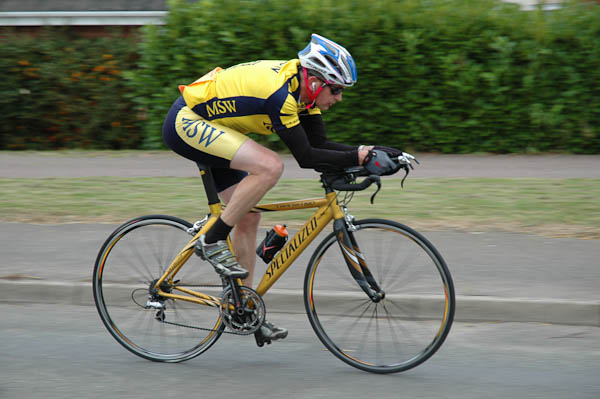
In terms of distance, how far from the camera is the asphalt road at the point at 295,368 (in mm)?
4223

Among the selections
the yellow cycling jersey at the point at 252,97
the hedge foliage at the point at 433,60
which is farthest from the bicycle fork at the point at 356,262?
the hedge foliage at the point at 433,60

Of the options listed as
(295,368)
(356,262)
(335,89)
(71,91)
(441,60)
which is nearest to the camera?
(335,89)

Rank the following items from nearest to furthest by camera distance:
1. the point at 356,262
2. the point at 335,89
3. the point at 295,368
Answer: the point at 335,89 < the point at 356,262 < the point at 295,368

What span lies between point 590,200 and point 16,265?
594 cm

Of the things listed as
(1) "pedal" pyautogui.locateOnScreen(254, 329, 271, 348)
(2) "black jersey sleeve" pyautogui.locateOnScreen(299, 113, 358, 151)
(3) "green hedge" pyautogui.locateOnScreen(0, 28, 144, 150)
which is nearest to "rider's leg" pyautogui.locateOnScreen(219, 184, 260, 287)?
(1) "pedal" pyautogui.locateOnScreen(254, 329, 271, 348)

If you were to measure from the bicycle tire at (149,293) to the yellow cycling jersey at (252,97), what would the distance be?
2.35 feet

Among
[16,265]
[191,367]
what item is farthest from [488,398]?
[16,265]

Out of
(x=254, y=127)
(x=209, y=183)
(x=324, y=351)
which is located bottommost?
(x=324, y=351)

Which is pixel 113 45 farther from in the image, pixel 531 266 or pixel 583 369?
pixel 583 369

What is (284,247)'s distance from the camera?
463 centimetres

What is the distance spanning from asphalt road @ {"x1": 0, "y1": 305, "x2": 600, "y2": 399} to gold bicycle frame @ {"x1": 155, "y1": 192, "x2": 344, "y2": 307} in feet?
1.35

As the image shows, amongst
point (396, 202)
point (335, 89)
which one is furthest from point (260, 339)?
point (396, 202)

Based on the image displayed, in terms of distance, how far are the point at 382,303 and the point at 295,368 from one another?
0.63 m

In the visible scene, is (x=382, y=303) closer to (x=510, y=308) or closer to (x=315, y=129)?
(x=315, y=129)
